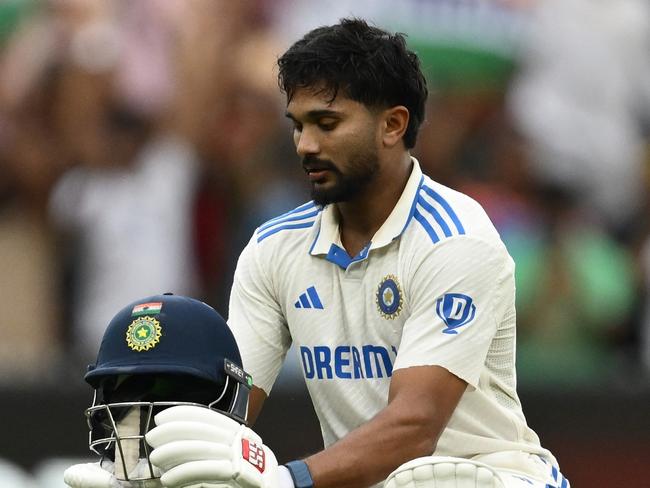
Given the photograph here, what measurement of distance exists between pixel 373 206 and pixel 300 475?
2.86 ft

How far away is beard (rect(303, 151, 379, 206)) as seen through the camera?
385 centimetres

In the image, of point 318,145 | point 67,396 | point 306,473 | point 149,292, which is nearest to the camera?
point 306,473

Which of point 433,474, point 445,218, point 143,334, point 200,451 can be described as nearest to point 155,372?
point 143,334

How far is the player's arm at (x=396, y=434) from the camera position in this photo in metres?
3.52

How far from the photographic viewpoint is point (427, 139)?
23.7 ft

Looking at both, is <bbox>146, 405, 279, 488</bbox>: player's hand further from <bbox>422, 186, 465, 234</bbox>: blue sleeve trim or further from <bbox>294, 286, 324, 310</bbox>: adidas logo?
<bbox>422, 186, 465, 234</bbox>: blue sleeve trim

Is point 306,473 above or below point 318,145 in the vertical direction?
below

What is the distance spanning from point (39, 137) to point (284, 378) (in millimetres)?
1686

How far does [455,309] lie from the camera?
148 inches

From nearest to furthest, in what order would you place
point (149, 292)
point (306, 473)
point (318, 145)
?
point (306, 473) → point (318, 145) → point (149, 292)

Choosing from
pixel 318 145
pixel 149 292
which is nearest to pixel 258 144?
pixel 149 292

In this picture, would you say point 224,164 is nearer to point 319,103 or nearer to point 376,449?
point 319,103

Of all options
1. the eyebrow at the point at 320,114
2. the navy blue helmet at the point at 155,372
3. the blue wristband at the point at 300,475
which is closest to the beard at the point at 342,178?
the eyebrow at the point at 320,114

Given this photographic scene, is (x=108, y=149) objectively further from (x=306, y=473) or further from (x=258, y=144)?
(x=306, y=473)
